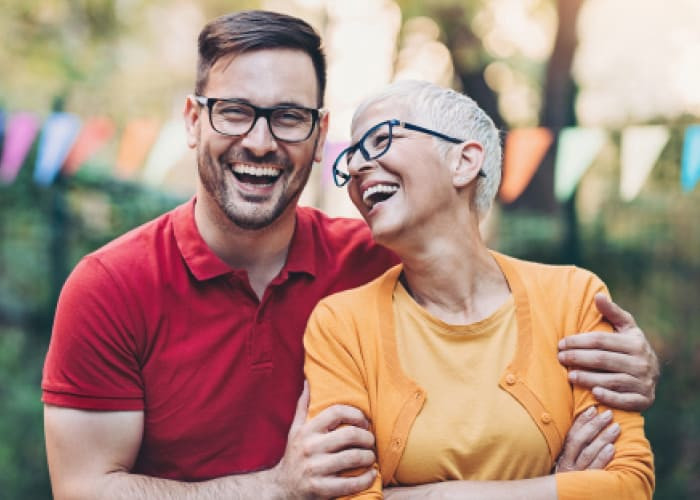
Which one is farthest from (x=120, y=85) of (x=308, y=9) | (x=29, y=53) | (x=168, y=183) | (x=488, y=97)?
(x=488, y=97)

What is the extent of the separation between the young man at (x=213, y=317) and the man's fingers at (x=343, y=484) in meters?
0.19

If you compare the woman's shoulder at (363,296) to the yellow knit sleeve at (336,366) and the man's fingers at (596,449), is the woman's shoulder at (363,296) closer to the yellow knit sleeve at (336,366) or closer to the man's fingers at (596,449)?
the yellow knit sleeve at (336,366)

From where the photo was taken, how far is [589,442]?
7.30 feet

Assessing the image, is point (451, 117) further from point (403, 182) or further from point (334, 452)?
point (334, 452)

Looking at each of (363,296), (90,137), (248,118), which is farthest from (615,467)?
(90,137)

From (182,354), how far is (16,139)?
13.5 feet

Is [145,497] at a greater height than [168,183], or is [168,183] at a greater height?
[168,183]

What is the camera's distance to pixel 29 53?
9617 mm

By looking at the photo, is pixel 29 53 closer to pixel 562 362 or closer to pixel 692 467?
pixel 692 467

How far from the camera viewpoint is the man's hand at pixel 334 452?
7.14 ft

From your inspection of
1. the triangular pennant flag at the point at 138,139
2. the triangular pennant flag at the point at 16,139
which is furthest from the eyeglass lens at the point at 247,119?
the triangular pennant flag at the point at 16,139

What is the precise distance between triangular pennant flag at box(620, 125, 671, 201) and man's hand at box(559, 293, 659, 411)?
2782mm

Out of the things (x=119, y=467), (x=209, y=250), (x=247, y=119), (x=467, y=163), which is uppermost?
(x=247, y=119)

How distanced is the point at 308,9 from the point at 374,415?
8.91 m
